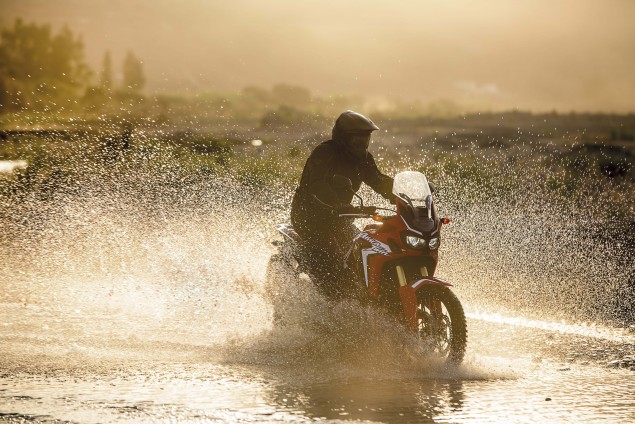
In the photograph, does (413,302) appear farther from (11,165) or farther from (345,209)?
(11,165)

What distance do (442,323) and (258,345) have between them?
1565mm

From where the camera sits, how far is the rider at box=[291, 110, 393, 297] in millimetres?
8875

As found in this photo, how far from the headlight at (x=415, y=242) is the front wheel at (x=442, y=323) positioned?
326 mm

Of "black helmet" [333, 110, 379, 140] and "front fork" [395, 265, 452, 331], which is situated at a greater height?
"black helmet" [333, 110, 379, 140]

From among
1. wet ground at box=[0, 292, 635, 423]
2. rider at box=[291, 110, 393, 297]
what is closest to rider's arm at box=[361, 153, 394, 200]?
rider at box=[291, 110, 393, 297]

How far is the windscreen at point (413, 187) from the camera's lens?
27.1ft

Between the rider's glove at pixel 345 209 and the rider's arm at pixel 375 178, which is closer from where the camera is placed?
the rider's glove at pixel 345 209

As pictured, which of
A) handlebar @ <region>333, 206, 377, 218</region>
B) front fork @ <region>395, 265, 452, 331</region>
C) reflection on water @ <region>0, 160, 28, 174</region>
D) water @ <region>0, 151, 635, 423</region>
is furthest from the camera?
reflection on water @ <region>0, 160, 28, 174</region>

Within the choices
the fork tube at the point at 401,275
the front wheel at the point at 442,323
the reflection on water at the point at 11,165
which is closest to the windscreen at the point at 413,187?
the fork tube at the point at 401,275

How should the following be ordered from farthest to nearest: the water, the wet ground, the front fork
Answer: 1. the front fork
2. the water
3. the wet ground

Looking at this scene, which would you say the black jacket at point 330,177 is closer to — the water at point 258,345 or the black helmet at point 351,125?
the black helmet at point 351,125

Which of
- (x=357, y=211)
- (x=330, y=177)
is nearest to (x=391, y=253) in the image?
(x=357, y=211)

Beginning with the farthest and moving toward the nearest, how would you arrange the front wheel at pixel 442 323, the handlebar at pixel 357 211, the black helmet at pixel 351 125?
the black helmet at pixel 351 125, the handlebar at pixel 357 211, the front wheel at pixel 442 323

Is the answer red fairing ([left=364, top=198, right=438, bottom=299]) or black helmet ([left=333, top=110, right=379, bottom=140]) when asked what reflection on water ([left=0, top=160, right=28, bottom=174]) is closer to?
black helmet ([left=333, top=110, right=379, bottom=140])
